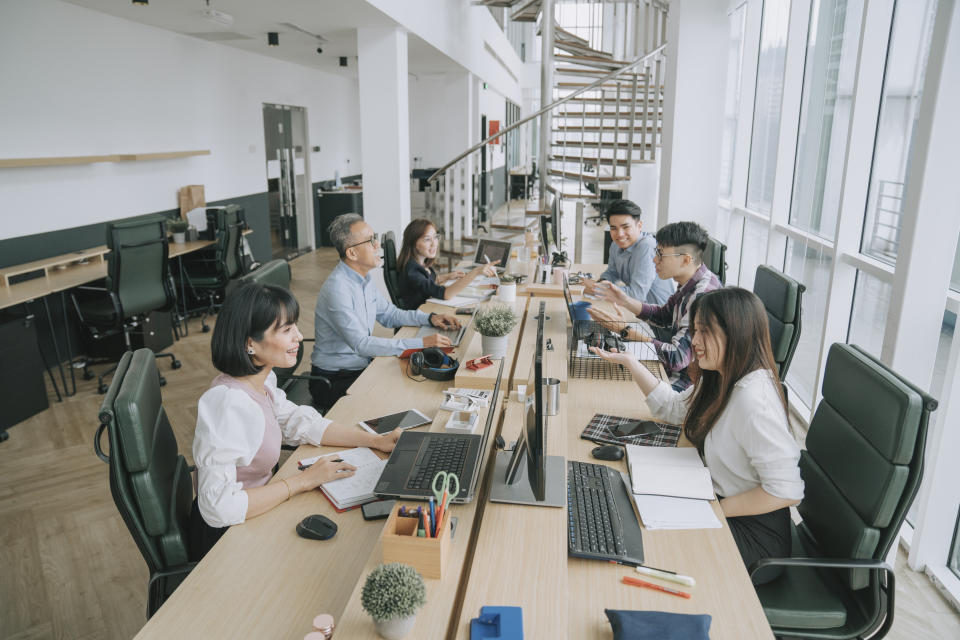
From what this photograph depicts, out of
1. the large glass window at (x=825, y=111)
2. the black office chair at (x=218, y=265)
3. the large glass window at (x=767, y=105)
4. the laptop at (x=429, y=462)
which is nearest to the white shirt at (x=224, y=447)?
the laptop at (x=429, y=462)

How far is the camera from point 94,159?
5504 mm

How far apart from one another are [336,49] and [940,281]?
701cm

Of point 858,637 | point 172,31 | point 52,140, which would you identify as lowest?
point 858,637

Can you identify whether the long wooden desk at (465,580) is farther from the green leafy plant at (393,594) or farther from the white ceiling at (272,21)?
the white ceiling at (272,21)

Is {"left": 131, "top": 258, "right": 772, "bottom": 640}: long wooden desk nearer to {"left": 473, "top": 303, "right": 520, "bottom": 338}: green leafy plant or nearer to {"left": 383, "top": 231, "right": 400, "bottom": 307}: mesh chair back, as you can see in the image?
{"left": 473, "top": 303, "right": 520, "bottom": 338}: green leafy plant

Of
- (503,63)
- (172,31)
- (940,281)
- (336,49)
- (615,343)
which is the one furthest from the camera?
(503,63)

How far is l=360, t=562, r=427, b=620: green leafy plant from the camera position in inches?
46.7

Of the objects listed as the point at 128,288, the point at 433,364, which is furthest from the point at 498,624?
the point at 128,288

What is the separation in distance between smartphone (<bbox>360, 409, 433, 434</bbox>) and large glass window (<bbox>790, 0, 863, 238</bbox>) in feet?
10.1

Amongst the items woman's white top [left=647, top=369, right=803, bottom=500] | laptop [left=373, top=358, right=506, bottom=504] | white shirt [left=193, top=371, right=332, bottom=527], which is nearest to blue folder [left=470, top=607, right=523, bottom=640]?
laptop [left=373, top=358, right=506, bottom=504]

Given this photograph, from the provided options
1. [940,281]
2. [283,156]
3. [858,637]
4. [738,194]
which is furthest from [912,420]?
[283,156]

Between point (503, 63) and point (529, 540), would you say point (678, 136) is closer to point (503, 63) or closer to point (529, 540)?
point (529, 540)

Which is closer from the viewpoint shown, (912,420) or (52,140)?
(912,420)

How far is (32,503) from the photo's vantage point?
11.0ft
